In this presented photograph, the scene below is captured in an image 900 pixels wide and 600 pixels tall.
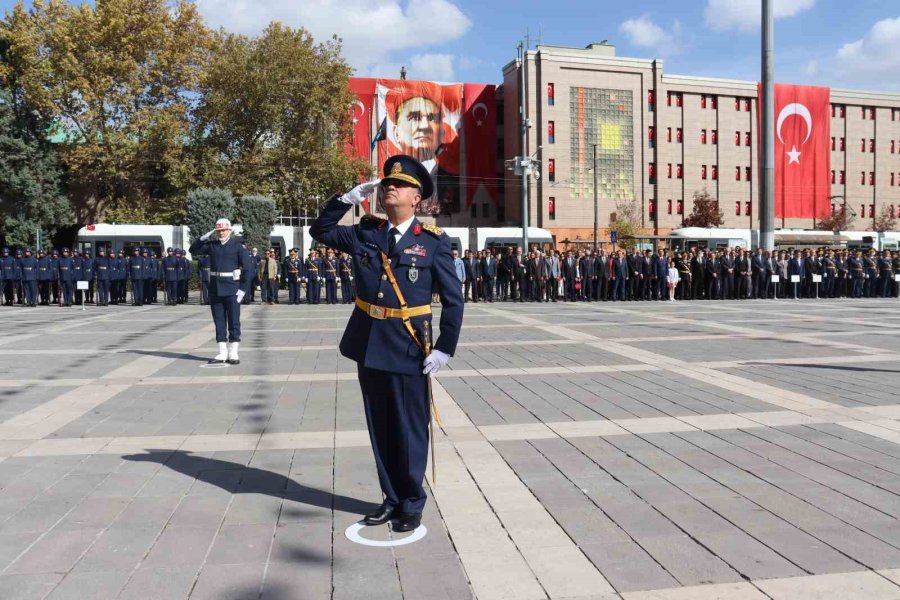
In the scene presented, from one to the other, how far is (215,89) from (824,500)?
44.4m

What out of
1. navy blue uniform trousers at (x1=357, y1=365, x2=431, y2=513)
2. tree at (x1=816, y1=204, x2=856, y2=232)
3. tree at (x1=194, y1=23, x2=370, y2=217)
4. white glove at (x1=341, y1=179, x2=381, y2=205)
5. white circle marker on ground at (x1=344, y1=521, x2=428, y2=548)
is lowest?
white circle marker on ground at (x1=344, y1=521, x2=428, y2=548)

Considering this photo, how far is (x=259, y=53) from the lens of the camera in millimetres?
43469

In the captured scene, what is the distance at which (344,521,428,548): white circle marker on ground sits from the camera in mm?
3889

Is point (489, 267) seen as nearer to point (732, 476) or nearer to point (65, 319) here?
point (65, 319)

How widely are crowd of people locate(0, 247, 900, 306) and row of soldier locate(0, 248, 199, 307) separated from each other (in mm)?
32

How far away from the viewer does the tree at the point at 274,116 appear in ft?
141

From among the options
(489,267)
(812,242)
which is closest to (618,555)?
(489,267)

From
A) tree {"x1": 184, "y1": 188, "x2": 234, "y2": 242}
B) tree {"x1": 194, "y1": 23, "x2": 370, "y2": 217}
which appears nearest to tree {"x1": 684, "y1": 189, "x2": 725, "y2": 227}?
tree {"x1": 194, "y1": 23, "x2": 370, "y2": 217}

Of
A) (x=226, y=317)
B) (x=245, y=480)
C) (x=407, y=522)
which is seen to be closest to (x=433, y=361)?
(x=407, y=522)

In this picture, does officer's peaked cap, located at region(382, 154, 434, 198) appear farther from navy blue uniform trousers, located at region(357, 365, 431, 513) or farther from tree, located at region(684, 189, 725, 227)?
tree, located at region(684, 189, 725, 227)

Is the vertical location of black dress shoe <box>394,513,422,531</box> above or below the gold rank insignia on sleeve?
below

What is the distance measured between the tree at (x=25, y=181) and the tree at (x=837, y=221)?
59.1m

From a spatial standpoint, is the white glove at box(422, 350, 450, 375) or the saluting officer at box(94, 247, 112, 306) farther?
the saluting officer at box(94, 247, 112, 306)

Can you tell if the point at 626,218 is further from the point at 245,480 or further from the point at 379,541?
the point at 379,541
